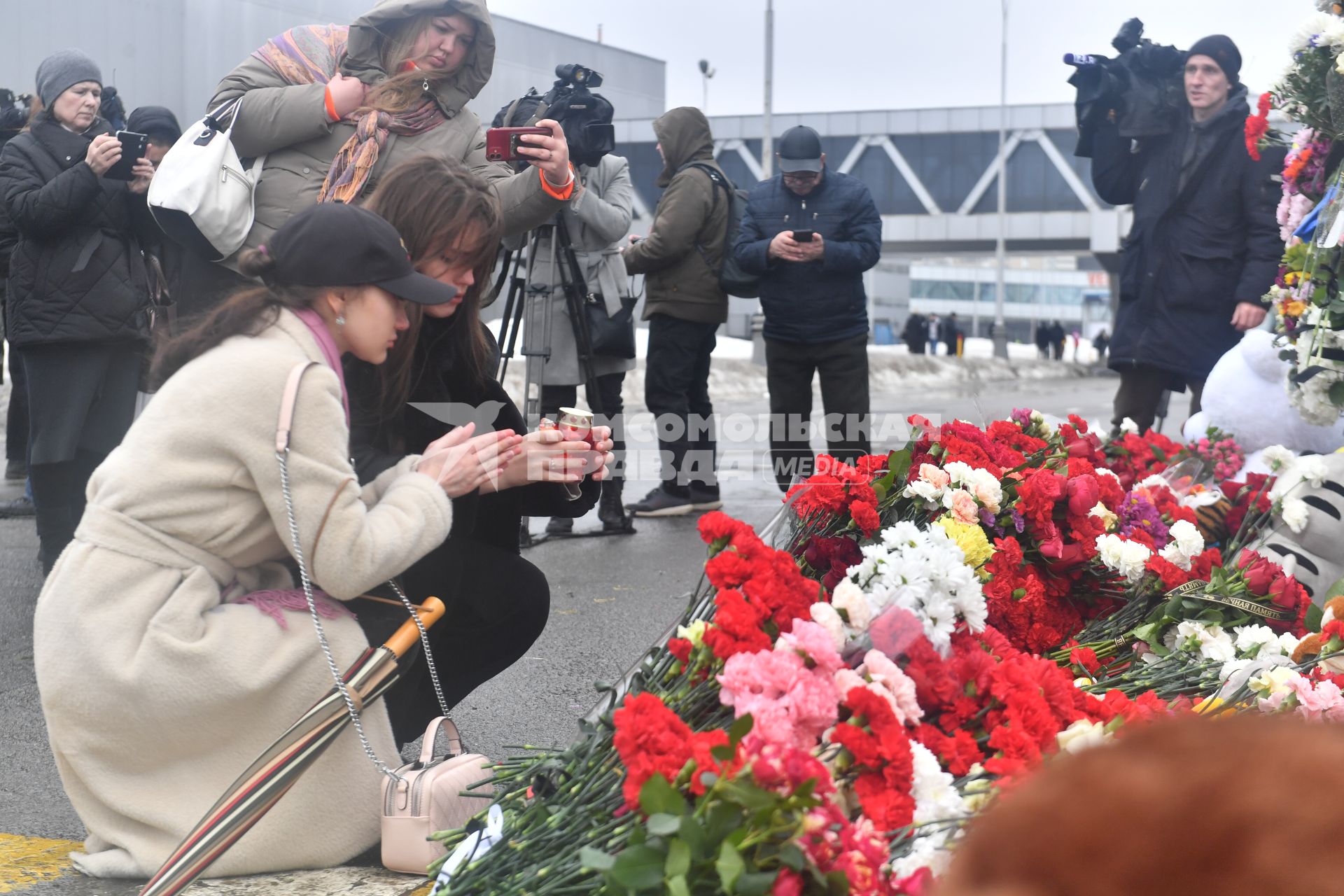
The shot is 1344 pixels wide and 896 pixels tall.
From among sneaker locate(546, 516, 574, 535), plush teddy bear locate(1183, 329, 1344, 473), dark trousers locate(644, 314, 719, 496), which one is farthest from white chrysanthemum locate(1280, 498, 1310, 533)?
sneaker locate(546, 516, 574, 535)

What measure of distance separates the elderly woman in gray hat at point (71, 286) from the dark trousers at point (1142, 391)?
4.30 metres

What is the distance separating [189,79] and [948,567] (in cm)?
2595

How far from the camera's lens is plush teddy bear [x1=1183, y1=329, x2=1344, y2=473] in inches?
198

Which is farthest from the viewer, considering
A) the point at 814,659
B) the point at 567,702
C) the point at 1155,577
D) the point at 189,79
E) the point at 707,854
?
the point at 189,79

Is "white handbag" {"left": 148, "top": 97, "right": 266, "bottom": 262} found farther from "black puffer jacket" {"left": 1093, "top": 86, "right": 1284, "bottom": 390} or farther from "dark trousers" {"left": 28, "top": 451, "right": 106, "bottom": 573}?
"black puffer jacket" {"left": 1093, "top": 86, "right": 1284, "bottom": 390}

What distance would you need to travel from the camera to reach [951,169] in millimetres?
53875

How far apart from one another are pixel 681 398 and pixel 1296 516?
398cm

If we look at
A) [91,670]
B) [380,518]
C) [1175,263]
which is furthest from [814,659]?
[1175,263]

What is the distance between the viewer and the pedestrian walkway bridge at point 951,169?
51781 millimetres

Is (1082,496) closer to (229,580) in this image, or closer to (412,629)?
(412,629)

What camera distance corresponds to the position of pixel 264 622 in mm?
2777

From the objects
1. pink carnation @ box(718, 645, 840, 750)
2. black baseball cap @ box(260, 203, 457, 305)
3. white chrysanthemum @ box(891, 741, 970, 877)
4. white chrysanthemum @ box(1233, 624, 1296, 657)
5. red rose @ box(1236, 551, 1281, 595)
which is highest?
black baseball cap @ box(260, 203, 457, 305)

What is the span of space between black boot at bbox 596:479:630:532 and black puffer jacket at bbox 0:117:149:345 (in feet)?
7.96

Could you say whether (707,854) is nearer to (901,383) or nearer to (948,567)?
(948,567)
